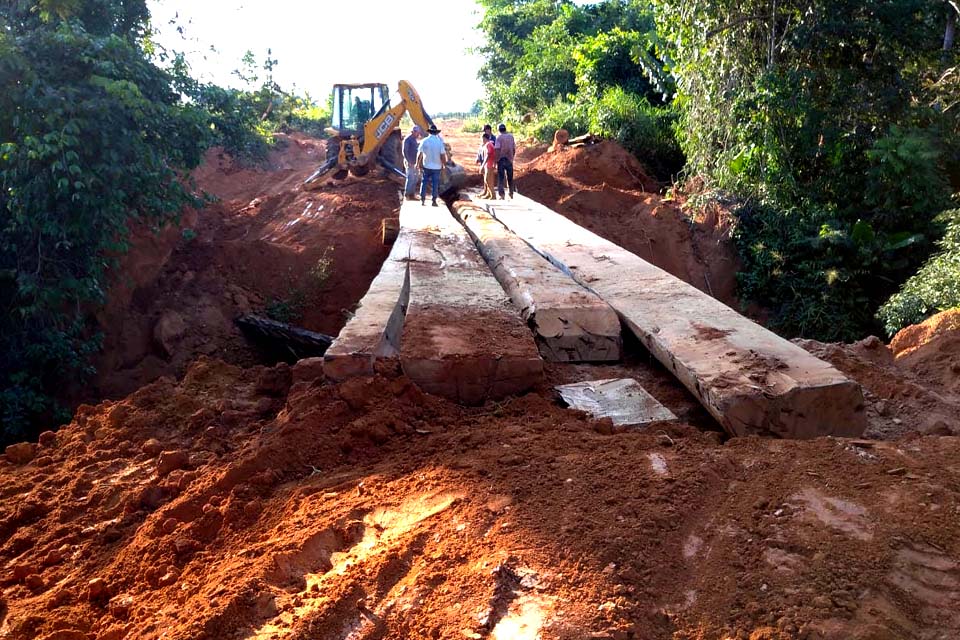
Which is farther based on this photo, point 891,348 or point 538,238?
point 538,238

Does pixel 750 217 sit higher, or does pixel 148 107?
pixel 148 107

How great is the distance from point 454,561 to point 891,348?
14.8 feet

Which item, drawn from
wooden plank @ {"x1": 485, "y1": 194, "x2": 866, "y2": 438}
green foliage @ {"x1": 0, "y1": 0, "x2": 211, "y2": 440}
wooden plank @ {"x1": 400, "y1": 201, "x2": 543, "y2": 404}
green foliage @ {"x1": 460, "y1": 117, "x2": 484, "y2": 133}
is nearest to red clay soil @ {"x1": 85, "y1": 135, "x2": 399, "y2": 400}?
green foliage @ {"x1": 0, "y1": 0, "x2": 211, "y2": 440}

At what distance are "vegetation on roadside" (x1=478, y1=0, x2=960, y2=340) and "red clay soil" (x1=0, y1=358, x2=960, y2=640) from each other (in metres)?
5.45

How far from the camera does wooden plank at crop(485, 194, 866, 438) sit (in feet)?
10.9

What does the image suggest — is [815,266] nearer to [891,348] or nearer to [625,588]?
[891,348]

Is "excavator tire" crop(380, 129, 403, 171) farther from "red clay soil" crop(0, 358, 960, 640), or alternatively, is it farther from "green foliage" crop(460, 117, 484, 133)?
"green foliage" crop(460, 117, 484, 133)

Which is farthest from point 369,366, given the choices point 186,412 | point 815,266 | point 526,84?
point 526,84

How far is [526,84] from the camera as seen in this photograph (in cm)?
2050

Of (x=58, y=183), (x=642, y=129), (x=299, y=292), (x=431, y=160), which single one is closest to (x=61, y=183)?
(x=58, y=183)

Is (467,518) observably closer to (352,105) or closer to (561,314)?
(561,314)

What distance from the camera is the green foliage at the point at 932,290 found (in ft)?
22.2

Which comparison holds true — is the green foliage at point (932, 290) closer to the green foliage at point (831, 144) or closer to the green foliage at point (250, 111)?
the green foliage at point (831, 144)

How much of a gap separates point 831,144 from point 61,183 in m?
8.85
